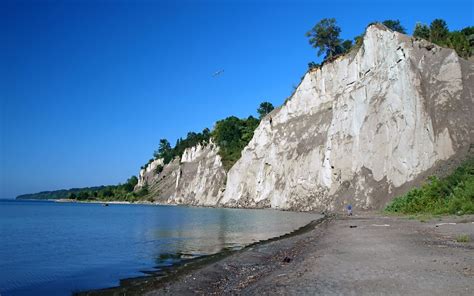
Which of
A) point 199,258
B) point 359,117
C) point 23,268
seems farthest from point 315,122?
point 23,268

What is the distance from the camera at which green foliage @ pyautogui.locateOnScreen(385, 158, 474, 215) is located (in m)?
26.6

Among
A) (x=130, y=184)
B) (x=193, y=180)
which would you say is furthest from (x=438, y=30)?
(x=130, y=184)

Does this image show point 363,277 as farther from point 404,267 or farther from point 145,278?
point 145,278

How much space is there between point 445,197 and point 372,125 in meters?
16.2

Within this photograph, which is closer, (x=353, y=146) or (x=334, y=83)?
(x=353, y=146)

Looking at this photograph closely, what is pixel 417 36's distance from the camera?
4953 cm

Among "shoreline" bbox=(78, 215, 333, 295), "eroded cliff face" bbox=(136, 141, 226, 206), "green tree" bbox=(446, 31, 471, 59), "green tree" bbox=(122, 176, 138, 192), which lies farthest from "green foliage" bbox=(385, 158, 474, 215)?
"green tree" bbox=(122, 176, 138, 192)

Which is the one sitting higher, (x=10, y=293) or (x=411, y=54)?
(x=411, y=54)

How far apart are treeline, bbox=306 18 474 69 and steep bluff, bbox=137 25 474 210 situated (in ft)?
19.6

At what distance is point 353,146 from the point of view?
1908 inches

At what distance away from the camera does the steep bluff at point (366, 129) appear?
38594 mm

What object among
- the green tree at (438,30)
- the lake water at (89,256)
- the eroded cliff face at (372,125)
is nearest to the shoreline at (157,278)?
the lake water at (89,256)

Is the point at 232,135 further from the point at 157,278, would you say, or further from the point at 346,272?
the point at 346,272

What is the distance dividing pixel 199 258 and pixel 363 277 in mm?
9764
